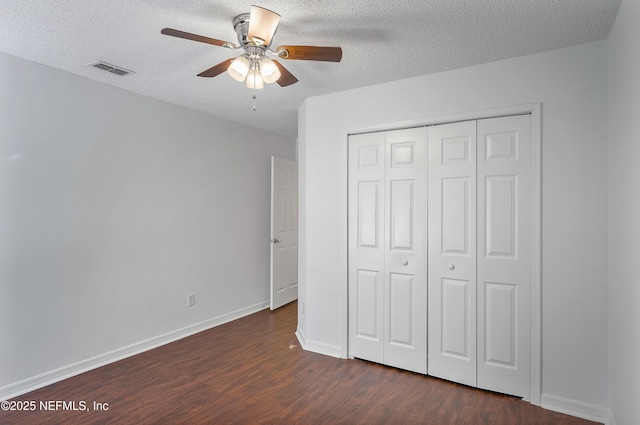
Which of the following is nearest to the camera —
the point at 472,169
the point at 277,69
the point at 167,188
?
the point at 277,69

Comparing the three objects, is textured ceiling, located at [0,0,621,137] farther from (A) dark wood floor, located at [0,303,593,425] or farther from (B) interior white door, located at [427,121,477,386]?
(A) dark wood floor, located at [0,303,593,425]

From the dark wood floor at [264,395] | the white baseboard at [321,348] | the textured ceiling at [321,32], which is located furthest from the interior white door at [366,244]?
the textured ceiling at [321,32]

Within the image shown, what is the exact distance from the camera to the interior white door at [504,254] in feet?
8.38

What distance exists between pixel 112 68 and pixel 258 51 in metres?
1.49

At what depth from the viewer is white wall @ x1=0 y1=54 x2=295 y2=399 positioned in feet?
8.68

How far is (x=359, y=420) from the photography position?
233 centimetres

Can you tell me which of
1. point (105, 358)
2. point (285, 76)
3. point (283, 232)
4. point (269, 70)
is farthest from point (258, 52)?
point (283, 232)

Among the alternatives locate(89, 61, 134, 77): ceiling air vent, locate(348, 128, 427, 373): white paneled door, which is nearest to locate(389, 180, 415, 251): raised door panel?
locate(348, 128, 427, 373): white paneled door

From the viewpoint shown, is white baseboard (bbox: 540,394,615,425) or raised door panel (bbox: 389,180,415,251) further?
raised door panel (bbox: 389,180,415,251)

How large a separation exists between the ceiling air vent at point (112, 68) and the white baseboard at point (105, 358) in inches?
93.0

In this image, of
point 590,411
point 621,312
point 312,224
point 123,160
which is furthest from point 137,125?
point 590,411

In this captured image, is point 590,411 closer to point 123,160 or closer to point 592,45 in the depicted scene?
point 592,45

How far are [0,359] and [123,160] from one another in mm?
1749

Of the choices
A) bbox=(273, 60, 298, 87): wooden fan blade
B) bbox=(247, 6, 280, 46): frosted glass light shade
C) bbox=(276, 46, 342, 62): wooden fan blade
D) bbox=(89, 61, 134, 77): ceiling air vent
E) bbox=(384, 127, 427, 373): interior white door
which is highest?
bbox=(89, 61, 134, 77): ceiling air vent
